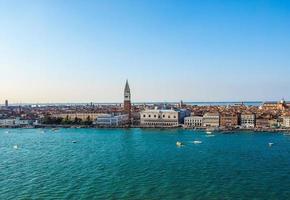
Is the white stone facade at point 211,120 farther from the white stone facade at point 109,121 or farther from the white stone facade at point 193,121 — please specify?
the white stone facade at point 109,121

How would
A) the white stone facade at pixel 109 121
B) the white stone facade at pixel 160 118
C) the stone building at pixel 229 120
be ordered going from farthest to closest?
1. the white stone facade at pixel 160 118
2. the white stone facade at pixel 109 121
3. the stone building at pixel 229 120

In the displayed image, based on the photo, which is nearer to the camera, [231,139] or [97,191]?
[97,191]

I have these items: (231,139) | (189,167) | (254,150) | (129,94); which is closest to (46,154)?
(189,167)

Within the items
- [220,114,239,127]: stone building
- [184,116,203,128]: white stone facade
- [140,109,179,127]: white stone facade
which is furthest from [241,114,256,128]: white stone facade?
[140,109,179,127]: white stone facade

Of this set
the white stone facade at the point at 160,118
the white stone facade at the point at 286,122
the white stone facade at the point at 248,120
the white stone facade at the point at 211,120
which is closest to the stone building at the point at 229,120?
the white stone facade at the point at 211,120

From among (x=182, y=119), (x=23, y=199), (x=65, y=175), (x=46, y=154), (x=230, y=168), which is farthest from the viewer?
(x=182, y=119)

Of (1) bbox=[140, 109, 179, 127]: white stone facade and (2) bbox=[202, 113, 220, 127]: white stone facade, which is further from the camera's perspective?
(1) bbox=[140, 109, 179, 127]: white stone facade

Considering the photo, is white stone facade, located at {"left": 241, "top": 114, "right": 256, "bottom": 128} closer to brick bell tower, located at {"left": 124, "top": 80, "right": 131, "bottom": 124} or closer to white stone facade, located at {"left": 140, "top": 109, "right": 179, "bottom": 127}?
white stone facade, located at {"left": 140, "top": 109, "right": 179, "bottom": 127}

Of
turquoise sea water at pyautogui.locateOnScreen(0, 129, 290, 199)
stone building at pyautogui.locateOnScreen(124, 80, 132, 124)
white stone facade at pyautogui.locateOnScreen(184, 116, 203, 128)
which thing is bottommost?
turquoise sea water at pyautogui.locateOnScreen(0, 129, 290, 199)

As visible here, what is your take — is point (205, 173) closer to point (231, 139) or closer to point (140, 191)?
point (140, 191)
